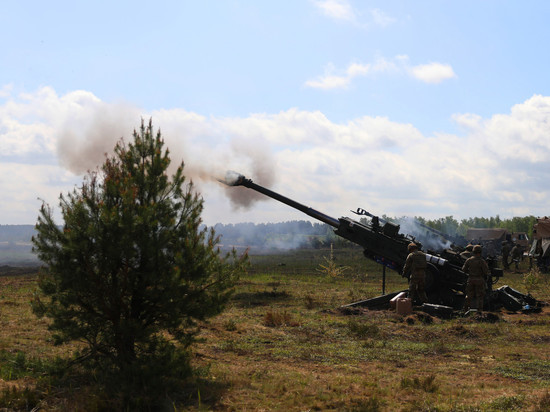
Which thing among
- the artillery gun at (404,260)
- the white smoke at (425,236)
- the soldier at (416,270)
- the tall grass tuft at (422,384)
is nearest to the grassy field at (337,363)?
the tall grass tuft at (422,384)

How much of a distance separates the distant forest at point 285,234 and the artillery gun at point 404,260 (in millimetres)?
56609

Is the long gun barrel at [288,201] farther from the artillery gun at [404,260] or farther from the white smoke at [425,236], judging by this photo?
the white smoke at [425,236]

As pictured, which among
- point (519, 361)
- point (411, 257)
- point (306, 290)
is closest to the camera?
point (519, 361)

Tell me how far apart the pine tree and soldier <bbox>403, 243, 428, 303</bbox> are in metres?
7.84

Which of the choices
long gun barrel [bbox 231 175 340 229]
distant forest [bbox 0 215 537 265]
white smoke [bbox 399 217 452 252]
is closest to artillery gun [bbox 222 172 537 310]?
long gun barrel [bbox 231 175 340 229]

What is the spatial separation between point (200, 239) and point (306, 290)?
45.1 feet

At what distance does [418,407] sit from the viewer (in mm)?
6402

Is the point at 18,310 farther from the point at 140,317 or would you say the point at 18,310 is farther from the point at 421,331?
the point at 421,331

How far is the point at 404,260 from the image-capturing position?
14.9 meters

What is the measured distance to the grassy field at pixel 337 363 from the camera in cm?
659

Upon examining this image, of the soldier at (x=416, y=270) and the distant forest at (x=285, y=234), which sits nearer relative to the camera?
the soldier at (x=416, y=270)

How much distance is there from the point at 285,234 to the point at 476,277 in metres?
107

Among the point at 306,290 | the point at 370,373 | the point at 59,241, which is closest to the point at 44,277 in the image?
the point at 59,241

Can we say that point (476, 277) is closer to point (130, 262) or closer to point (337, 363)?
point (337, 363)
